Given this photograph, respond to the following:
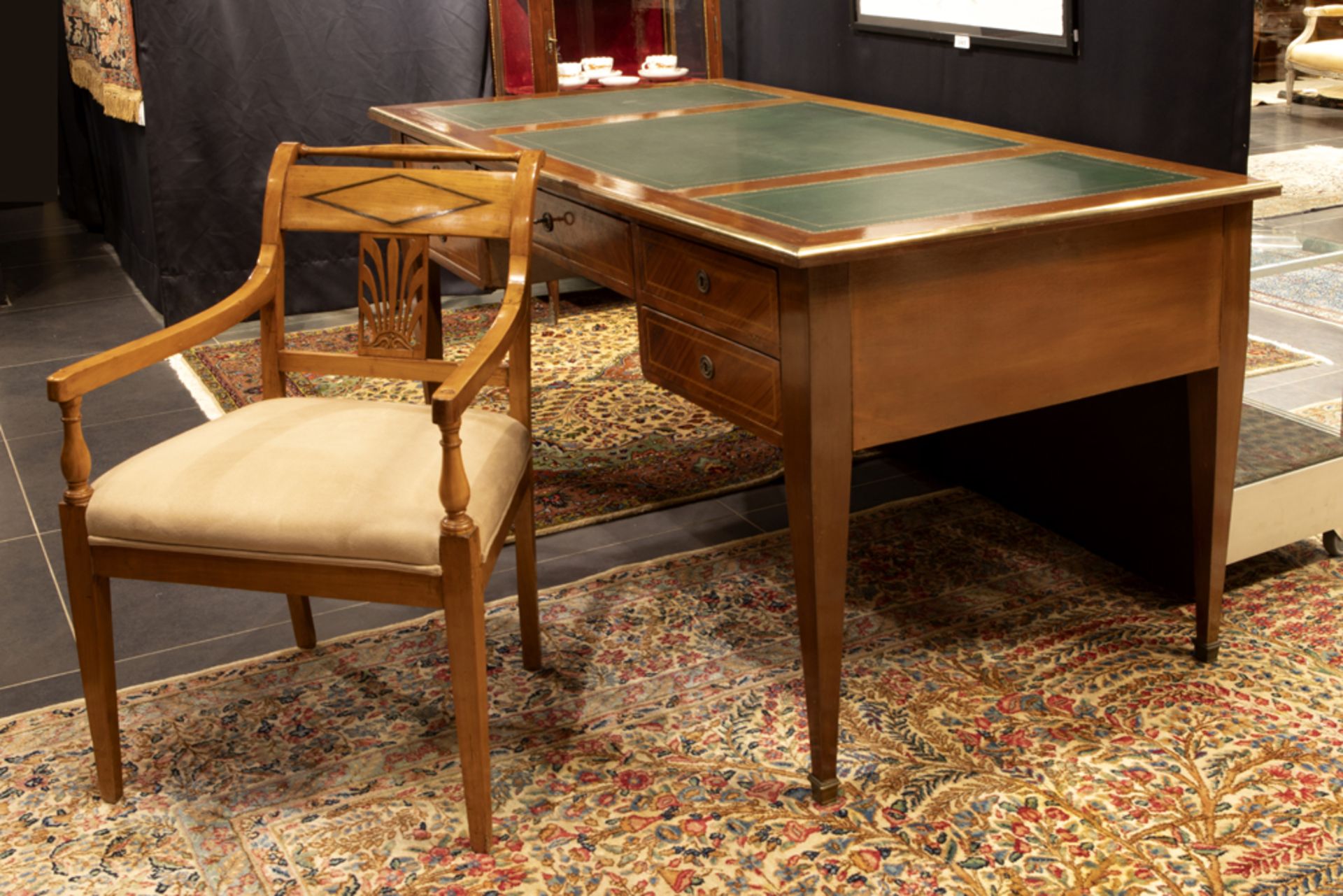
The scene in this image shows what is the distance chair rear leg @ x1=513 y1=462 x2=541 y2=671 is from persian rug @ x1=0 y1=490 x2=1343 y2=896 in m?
0.05

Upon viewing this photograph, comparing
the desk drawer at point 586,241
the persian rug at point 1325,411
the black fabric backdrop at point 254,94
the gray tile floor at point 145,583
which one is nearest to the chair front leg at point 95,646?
the gray tile floor at point 145,583

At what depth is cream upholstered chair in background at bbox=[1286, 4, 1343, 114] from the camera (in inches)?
296

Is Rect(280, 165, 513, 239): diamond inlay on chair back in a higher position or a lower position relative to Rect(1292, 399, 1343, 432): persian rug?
higher

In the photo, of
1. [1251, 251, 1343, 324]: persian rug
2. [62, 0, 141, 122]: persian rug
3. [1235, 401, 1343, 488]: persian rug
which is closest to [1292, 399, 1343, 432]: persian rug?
[1235, 401, 1343, 488]: persian rug

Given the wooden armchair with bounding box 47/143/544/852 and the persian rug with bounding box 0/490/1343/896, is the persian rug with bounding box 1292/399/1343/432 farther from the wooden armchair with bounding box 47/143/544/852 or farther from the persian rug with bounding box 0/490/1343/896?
the wooden armchair with bounding box 47/143/544/852

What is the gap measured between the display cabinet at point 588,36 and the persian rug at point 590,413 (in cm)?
86

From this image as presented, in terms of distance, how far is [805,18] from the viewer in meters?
3.66

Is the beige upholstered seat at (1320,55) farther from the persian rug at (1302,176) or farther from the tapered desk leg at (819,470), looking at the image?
the tapered desk leg at (819,470)

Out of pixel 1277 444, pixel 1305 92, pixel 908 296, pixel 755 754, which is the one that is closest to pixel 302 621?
pixel 755 754

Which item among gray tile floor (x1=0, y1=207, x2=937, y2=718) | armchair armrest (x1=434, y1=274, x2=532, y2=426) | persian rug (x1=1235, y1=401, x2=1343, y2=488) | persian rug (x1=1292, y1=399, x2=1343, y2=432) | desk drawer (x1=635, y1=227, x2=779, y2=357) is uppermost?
desk drawer (x1=635, y1=227, x2=779, y2=357)

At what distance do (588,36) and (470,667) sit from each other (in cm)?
316

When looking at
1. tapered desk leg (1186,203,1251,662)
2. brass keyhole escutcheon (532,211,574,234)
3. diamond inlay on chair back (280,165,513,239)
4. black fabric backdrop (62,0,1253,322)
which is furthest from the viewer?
black fabric backdrop (62,0,1253,322)

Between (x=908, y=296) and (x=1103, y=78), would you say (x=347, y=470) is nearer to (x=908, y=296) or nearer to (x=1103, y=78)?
(x=908, y=296)

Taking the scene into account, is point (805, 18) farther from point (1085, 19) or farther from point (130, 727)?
point (130, 727)
